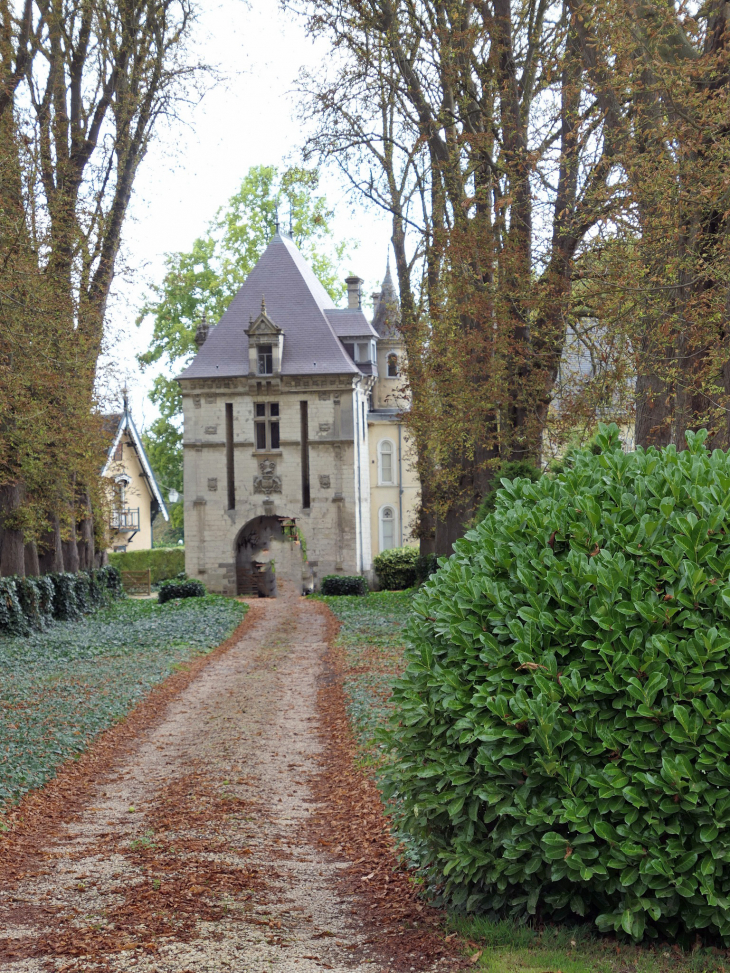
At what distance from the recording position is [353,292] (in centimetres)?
4559

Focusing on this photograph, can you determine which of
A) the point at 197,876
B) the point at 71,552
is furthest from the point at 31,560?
the point at 197,876

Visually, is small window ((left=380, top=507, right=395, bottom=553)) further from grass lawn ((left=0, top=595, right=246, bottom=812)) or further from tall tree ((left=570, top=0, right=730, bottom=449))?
tall tree ((left=570, top=0, right=730, bottom=449))

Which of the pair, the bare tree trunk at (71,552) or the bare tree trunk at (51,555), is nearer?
the bare tree trunk at (51,555)

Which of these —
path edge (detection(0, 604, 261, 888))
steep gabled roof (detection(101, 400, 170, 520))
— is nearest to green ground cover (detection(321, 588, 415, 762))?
path edge (detection(0, 604, 261, 888))

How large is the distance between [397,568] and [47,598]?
56.1ft

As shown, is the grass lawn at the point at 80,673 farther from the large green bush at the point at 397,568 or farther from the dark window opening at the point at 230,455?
the large green bush at the point at 397,568

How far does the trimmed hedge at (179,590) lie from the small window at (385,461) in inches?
656

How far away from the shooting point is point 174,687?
1478 centimetres

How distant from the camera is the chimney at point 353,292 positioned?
1791 inches

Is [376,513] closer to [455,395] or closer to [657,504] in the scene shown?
[455,395]

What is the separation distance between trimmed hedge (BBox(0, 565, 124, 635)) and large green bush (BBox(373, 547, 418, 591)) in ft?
37.3

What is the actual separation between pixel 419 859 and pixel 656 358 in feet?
22.6

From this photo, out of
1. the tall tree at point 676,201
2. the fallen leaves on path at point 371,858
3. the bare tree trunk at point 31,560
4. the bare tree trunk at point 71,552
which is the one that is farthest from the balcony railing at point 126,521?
the tall tree at point 676,201

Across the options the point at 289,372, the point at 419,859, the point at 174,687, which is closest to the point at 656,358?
the point at 419,859
